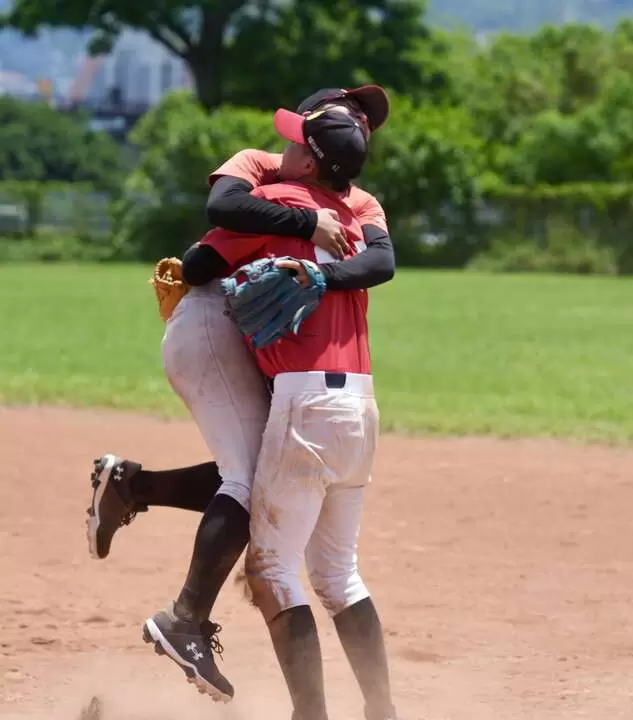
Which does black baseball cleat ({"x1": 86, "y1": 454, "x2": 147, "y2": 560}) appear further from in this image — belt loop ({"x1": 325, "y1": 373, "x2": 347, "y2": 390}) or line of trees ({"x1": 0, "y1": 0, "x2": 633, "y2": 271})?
line of trees ({"x1": 0, "y1": 0, "x2": 633, "y2": 271})

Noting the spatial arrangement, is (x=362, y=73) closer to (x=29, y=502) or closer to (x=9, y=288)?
(x=9, y=288)

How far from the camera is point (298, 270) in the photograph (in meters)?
4.26

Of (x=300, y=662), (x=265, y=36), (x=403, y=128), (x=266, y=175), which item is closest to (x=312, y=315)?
(x=266, y=175)

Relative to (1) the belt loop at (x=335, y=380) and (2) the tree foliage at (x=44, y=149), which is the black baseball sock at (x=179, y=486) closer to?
(1) the belt loop at (x=335, y=380)

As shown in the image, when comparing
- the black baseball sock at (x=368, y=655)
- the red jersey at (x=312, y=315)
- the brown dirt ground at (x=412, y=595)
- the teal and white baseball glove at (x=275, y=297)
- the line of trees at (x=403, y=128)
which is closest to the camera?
the teal and white baseball glove at (x=275, y=297)

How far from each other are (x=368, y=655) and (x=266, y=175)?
5.09ft

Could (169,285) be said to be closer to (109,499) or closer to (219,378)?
(219,378)

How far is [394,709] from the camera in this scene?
183 inches

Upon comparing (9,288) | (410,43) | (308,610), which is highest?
(410,43)

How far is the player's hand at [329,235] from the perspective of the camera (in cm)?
432

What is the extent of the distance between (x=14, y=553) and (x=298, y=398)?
320 centimetres

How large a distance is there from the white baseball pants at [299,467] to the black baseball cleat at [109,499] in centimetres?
67

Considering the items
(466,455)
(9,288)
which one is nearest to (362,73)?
(9,288)

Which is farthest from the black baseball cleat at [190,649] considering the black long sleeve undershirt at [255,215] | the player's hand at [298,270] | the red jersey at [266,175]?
the red jersey at [266,175]
